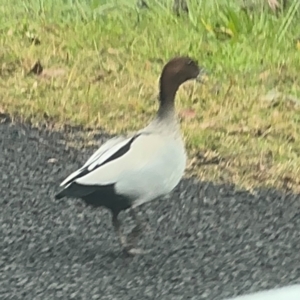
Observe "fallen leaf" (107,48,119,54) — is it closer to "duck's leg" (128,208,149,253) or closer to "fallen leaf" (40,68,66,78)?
"fallen leaf" (40,68,66,78)

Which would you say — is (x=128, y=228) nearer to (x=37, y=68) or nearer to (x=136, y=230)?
(x=136, y=230)

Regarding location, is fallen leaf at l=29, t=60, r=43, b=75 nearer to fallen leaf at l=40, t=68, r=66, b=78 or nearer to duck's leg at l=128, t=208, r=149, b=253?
fallen leaf at l=40, t=68, r=66, b=78

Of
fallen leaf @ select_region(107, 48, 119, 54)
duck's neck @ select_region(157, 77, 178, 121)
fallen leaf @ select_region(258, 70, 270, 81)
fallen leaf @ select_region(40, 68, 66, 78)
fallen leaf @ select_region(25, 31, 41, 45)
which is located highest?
fallen leaf @ select_region(25, 31, 41, 45)

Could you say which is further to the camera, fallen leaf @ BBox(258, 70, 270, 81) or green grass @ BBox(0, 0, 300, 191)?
fallen leaf @ BBox(258, 70, 270, 81)

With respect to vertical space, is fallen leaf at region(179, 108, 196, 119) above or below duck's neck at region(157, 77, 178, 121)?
below

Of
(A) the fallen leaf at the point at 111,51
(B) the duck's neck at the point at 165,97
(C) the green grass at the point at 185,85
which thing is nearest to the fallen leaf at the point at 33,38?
(C) the green grass at the point at 185,85

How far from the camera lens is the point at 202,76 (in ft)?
3.49

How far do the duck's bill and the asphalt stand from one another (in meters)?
0.17

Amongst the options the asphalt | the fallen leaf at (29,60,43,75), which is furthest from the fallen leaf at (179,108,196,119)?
the fallen leaf at (29,60,43,75)

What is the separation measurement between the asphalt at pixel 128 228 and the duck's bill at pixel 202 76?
6.9 inches

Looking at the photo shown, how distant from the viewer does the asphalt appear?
1.01 m

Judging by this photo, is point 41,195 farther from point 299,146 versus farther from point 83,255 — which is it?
point 299,146

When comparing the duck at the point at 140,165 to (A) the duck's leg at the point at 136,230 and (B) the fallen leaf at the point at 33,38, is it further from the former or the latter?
(B) the fallen leaf at the point at 33,38

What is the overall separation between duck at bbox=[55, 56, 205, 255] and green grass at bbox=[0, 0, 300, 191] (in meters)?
0.02
